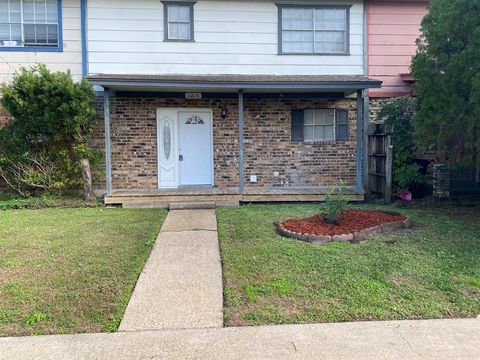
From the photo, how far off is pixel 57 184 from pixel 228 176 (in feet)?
14.3

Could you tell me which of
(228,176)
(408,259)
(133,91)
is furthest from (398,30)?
(408,259)

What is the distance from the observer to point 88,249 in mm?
5945

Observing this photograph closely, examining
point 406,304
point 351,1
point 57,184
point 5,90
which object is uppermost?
point 351,1

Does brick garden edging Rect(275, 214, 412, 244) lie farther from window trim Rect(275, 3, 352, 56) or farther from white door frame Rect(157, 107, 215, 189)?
window trim Rect(275, 3, 352, 56)

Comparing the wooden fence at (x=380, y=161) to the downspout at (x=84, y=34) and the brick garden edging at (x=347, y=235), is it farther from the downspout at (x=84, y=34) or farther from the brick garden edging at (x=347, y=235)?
the downspout at (x=84, y=34)

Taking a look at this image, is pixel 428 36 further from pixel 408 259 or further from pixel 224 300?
pixel 224 300

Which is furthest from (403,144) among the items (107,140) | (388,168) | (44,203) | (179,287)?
(44,203)

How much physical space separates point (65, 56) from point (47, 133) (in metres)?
2.17

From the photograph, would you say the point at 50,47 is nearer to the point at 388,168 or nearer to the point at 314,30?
the point at 314,30

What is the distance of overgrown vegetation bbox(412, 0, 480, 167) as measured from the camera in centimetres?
714

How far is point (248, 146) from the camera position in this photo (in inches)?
449

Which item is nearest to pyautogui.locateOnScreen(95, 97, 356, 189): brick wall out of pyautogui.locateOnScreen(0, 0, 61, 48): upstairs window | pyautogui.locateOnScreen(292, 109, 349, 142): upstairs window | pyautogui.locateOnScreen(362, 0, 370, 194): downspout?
pyautogui.locateOnScreen(292, 109, 349, 142): upstairs window

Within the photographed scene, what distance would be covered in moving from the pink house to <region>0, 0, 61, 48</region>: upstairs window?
326 inches

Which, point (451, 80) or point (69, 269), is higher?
point (451, 80)
